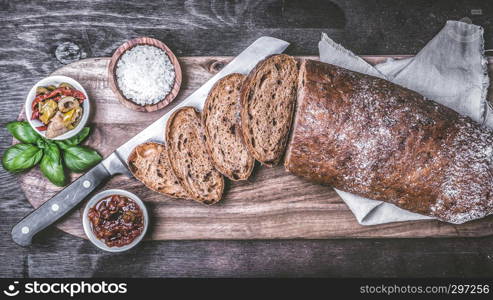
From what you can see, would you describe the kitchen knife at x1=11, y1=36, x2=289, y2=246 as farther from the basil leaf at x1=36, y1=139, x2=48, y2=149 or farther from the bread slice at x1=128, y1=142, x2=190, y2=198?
the basil leaf at x1=36, y1=139, x2=48, y2=149

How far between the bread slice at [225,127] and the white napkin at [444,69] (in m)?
0.69

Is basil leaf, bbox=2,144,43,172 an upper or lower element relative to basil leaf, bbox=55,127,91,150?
lower

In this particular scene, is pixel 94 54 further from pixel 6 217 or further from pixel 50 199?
pixel 6 217

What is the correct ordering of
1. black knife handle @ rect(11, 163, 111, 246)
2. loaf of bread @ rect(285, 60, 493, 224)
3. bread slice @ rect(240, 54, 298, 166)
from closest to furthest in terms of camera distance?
1. loaf of bread @ rect(285, 60, 493, 224)
2. bread slice @ rect(240, 54, 298, 166)
3. black knife handle @ rect(11, 163, 111, 246)

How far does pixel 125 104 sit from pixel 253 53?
36.4 inches

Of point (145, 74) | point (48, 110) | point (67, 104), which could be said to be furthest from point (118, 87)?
point (48, 110)

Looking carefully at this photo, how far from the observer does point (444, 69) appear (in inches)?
112

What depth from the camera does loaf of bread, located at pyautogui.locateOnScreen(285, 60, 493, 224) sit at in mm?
2455

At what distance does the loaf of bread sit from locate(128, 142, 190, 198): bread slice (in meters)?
0.82

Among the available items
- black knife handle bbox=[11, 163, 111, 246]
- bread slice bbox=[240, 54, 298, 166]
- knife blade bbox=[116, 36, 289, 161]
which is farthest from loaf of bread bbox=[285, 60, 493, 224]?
black knife handle bbox=[11, 163, 111, 246]

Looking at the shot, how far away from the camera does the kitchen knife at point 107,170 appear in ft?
8.98

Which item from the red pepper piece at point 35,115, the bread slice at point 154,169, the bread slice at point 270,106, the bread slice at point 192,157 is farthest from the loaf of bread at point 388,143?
the red pepper piece at point 35,115

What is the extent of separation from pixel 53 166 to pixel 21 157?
0.23 metres

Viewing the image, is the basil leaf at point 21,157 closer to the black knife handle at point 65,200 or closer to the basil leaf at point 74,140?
the basil leaf at point 74,140
